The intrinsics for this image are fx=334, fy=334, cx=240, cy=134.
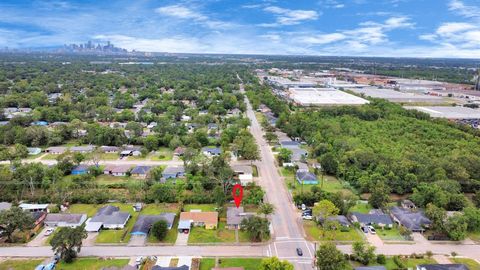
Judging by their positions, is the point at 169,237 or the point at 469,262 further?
the point at 169,237

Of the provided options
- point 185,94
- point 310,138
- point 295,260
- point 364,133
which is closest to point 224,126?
point 310,138

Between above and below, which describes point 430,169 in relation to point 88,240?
above

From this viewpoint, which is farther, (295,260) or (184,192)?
(184,192)

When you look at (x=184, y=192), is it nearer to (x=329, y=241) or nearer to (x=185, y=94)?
(x=329, y=241)

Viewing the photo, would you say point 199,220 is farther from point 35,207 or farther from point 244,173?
point 35,207

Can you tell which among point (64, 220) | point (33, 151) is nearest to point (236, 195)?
point (64, 220)

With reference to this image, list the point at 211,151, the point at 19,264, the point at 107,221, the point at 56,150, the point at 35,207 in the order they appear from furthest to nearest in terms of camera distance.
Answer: the point at 56,150, the point at 211,151, the point at 35,207, the point at 107,221, the point at 19,264
